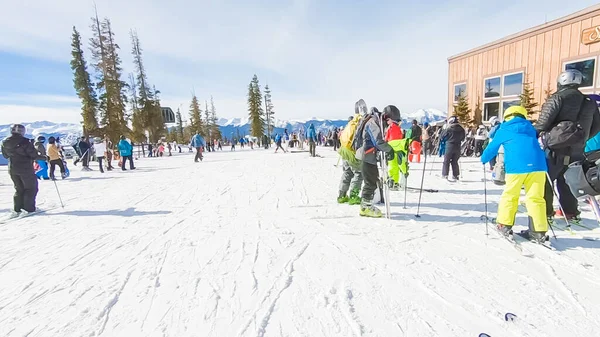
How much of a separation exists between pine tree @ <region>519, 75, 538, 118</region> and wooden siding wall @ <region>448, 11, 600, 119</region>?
226mm

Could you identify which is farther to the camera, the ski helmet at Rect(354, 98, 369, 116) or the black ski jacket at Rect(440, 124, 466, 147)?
the black ski jacket at Rect(440, 124, 466, 147)

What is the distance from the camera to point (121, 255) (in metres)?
3.27

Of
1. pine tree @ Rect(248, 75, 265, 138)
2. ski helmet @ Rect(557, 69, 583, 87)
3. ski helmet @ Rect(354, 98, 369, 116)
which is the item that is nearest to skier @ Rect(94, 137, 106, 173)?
ski helmet @ Rect(354, 98, 369, 116)

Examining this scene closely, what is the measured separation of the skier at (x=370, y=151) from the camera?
4.05 metres

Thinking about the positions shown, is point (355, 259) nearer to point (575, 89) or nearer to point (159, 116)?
point (575, 89)

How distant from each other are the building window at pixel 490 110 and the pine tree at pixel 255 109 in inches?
1383

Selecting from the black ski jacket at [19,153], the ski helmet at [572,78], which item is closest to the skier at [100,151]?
the black ski jacket at [19,153]

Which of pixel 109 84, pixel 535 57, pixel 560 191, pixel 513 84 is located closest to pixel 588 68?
pixel 535 57

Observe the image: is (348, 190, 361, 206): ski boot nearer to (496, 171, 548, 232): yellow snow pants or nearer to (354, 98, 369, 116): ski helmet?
(354, 98, 369, 116): ski helmet

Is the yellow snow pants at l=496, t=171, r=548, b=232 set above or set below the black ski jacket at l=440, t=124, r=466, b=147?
below

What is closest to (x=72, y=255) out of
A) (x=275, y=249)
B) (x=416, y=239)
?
(x=275, y=249)

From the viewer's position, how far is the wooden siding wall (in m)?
15.9

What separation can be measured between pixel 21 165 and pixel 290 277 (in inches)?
237

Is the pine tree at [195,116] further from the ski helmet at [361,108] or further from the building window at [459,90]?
the ski helmet at [361,108]
